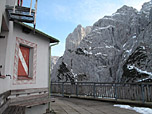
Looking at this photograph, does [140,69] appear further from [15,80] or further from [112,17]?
[112,17]

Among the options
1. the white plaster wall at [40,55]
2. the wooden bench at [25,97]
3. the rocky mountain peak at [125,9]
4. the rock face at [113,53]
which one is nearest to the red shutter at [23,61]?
the white plaster wall at [40,55]

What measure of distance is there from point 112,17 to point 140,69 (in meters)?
45.7

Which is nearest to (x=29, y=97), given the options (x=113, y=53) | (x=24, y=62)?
(x=24, y=62)

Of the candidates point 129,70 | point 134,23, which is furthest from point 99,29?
point 129,70

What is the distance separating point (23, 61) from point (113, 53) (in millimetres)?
55649

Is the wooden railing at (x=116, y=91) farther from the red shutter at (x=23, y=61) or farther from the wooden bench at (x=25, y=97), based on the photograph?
the red shutter at (x=23, y=61)

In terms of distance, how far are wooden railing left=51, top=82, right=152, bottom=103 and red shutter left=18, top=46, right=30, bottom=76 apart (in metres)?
6.52

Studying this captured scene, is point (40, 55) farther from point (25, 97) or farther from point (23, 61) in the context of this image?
point (25, 97)

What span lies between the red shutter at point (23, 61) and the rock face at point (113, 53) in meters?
32.4

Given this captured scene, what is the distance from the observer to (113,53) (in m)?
58.2

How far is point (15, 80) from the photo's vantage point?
17.5ft

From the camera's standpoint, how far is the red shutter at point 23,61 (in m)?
5.77

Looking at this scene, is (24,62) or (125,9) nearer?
(24,62)

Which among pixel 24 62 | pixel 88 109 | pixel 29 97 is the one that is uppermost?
pixel 24 62
